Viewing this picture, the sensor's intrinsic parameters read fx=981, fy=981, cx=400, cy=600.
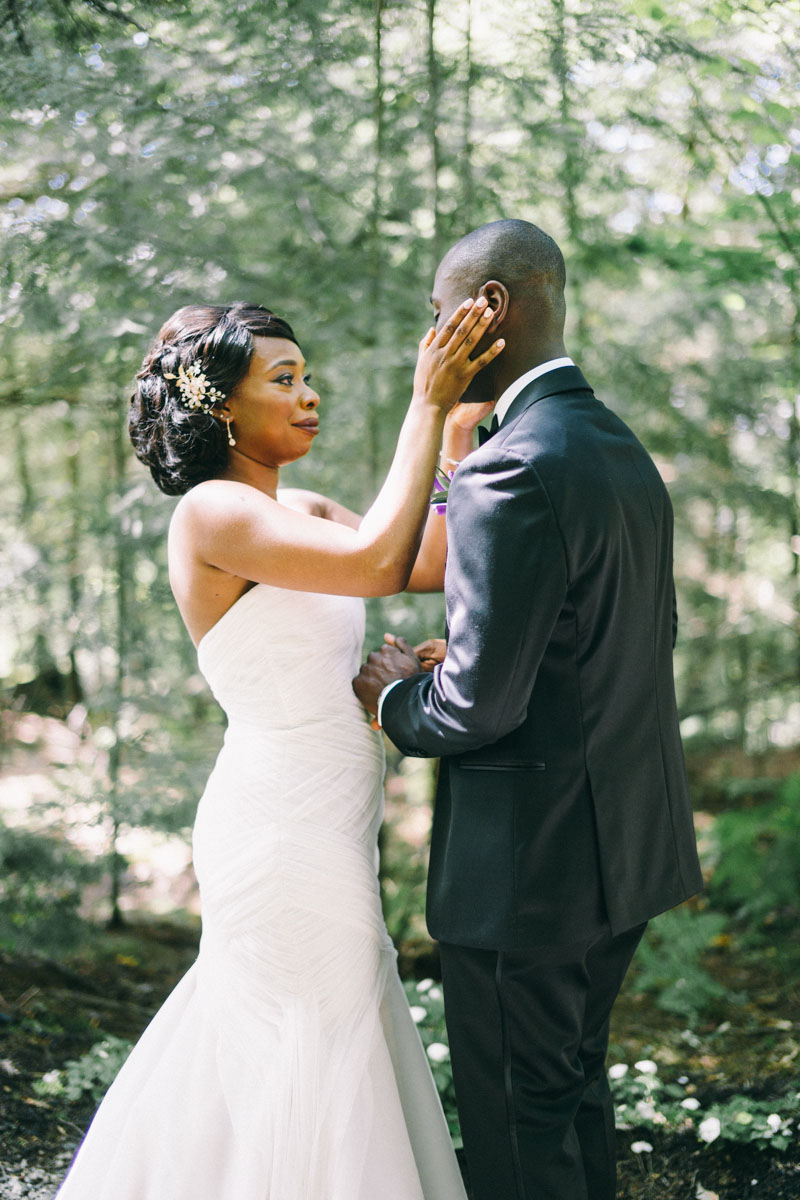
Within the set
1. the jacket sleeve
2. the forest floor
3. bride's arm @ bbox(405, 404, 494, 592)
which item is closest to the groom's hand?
bride's arm @ bbox(405, 404, 494, 592)

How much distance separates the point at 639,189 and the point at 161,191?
2.42 metres

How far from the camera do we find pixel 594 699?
82.9 inches

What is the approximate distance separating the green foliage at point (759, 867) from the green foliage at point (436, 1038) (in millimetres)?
2704

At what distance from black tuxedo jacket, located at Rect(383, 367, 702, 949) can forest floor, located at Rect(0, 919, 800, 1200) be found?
133cm

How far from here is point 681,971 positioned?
188 inches

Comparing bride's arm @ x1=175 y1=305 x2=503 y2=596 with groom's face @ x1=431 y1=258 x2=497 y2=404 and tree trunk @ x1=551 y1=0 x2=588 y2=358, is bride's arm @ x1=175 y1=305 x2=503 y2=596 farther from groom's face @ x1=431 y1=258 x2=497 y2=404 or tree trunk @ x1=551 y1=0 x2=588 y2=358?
tree trunk @ x1=551 y1=0 x2=588 y2=358

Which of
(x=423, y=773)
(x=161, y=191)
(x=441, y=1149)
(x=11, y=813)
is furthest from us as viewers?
(x=423, y=773)

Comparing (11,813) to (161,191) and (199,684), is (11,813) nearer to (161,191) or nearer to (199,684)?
(199,684)

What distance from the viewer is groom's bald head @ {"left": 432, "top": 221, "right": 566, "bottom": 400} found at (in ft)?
7.07

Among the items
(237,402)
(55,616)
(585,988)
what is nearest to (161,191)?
(237,402)

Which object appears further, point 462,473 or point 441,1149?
point 441,1149

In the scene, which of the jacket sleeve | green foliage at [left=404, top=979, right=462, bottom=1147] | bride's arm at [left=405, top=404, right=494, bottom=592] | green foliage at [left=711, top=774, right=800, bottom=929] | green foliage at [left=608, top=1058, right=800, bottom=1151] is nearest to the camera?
the jacket sleeve

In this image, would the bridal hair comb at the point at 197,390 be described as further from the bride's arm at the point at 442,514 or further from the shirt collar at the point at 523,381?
the shirt collar at the point at 523,381

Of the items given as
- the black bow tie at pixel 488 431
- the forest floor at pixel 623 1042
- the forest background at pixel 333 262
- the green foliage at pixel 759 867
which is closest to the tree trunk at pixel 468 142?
the forest background at pixel 333 262
